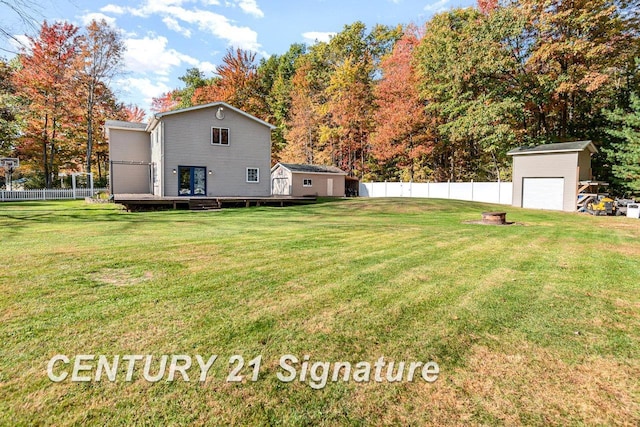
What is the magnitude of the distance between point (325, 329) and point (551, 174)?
65.3 ft

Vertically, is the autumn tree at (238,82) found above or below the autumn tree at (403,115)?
above

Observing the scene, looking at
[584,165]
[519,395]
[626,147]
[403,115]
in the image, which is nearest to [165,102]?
[403,115]

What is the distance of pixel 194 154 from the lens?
17.1 metres

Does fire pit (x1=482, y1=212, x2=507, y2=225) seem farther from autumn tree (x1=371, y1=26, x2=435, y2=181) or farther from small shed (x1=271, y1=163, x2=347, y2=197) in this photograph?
autumn tree (x1=371, y1=26, x2=435, y2=181)

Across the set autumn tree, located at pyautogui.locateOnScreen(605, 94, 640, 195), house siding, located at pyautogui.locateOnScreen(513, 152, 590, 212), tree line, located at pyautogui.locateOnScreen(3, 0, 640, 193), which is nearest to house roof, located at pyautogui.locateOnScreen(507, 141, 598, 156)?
house siding, located at pyautogui.locateOnScreen(513, 152, 590, 212)

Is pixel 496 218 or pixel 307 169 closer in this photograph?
pixel 496 218

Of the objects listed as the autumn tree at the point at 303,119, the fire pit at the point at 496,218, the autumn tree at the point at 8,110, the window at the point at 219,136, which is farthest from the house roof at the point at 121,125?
the fire pit at the point at 496,218

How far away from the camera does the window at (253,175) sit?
18.7m

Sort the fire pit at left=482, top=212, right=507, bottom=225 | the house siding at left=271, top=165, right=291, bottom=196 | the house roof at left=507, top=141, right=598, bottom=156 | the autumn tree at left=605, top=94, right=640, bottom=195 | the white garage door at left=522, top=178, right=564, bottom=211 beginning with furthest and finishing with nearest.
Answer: the house siding at left=271, top=165, right=291, bottom=196
the white garage door at left=522, top=178, right=564, bottom=211
the autumn tree at left=605, top=94, right=640, bottom=195
the house roof at left=507, top=141, right=598, bottom=156
the fire pit at left=482, top=212, right=507, bottom=225

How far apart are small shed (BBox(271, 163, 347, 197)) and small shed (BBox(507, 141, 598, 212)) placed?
1273cm

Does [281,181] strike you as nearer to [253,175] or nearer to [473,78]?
[253,175]

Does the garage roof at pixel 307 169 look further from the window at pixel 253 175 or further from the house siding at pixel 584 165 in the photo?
the house siding at pixel 584 165

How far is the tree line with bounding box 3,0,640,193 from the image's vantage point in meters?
19.3

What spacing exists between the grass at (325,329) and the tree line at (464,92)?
1944cm
